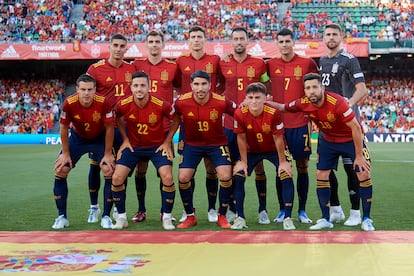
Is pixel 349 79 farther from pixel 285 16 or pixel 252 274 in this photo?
pixel 285 16

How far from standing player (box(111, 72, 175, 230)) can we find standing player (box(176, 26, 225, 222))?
49cm

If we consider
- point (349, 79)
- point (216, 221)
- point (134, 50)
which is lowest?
point (216, 221)

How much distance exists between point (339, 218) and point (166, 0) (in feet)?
98.6

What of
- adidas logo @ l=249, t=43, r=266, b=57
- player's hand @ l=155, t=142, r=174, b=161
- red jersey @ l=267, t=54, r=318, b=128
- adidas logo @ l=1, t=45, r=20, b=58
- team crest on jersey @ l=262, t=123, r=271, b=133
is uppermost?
adidas logo @ l=1, t=45, r=20, b=58

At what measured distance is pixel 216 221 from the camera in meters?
7.00

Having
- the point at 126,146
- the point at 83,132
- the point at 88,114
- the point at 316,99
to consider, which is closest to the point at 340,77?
the point at 316,99

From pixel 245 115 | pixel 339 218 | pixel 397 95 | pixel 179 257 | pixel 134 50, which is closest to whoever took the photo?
pixel 179 257

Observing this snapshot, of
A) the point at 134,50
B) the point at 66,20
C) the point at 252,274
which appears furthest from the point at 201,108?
the point at 66,20

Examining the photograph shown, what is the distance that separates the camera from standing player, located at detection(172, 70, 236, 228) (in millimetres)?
6645

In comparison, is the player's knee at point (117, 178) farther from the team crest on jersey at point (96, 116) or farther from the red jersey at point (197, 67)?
the red jersey at point (197, 67)

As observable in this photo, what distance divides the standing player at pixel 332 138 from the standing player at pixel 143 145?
4.88 feet

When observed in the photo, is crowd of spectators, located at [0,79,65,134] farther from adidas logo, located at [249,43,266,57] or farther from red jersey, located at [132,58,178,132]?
red jersey, located at [132,58,178,132]

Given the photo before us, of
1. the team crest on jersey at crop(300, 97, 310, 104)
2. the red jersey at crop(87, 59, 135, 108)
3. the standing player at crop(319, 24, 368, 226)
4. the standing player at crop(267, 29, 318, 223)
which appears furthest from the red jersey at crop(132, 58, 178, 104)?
the standing player at crop(319, 24, 368, 226)

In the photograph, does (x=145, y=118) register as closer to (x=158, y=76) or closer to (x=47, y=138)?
(x=158, y=76)
